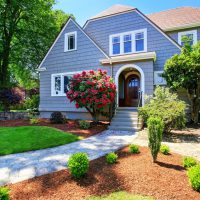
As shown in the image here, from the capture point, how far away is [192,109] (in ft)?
39.9

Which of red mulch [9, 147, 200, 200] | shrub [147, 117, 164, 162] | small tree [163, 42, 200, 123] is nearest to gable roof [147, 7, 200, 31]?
small tree [163, 42, 200, 123]

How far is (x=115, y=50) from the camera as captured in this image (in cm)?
1531

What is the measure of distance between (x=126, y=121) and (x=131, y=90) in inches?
185

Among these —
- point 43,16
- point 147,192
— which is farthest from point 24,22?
point 147,192

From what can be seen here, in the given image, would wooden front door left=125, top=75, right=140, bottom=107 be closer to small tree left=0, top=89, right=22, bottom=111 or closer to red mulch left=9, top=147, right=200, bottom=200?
small tree left=0, top=89, right=22, bottom=111

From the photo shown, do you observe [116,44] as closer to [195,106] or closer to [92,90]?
[92,90]

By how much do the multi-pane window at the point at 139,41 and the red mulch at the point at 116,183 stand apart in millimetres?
10416

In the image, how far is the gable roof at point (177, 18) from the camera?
1539 cm

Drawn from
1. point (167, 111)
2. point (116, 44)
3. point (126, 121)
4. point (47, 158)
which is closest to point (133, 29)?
point (116, 44)

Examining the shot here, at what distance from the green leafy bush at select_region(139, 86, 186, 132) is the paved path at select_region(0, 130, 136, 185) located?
1.54 m

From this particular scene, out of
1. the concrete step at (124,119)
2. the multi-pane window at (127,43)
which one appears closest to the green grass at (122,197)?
the concrete step at (124,119)

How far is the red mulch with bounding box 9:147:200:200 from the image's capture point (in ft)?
12.9

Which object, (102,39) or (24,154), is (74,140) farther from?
(102,39)

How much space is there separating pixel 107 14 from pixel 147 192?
14.7 metres
